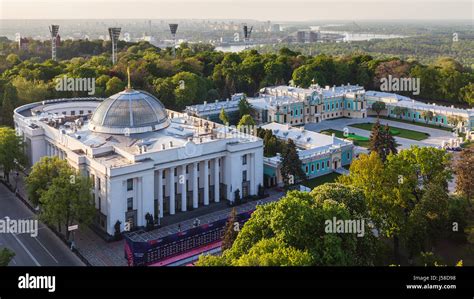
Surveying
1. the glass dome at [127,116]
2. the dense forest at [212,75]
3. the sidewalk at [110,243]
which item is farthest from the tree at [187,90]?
the sidewalk at [110,243]

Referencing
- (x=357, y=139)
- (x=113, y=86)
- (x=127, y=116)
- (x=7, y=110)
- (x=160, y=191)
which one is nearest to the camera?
(x=160, y=191)

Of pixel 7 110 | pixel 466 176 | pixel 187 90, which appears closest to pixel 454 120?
pixel 187 90

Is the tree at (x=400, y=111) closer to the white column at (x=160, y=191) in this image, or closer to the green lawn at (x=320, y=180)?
the green lawn at (x=320, y=180)

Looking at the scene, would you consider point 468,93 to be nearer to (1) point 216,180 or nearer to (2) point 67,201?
(1) point 216,180

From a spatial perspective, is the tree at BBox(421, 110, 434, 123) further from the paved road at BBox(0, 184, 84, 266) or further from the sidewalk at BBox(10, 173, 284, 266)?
the paved road at BBox(0, 184, 84, 266)

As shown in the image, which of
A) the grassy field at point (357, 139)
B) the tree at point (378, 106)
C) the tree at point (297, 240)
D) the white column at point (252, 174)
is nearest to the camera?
the tree at point (297, 240)

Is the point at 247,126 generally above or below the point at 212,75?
below
